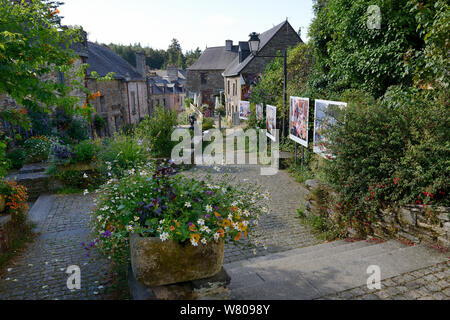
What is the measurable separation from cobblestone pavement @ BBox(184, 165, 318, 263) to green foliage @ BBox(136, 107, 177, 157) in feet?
8.58

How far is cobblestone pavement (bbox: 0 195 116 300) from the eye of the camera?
12.2 feet

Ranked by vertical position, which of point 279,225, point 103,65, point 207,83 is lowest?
point 279,225

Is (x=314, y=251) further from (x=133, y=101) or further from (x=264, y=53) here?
(x=133, y=101)

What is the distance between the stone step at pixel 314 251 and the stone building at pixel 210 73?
37.0 meters

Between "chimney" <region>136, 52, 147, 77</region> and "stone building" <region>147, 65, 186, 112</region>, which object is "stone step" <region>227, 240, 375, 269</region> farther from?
"stone building" <region>147, 65, 186, 112</region>

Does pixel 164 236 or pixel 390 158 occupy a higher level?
pixel 390 158

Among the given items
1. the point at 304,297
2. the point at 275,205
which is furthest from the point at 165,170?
the point at 275,205

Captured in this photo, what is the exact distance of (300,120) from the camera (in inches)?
373

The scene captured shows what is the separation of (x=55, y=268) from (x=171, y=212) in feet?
8.35

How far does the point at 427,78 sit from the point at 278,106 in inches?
273

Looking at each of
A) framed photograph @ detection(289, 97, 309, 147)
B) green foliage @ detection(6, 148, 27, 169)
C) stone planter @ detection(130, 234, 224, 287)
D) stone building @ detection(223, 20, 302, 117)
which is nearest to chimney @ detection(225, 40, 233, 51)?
stone building @ detection(223, 20, 302, 117)

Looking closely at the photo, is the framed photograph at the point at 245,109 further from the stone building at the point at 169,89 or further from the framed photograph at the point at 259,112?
the stone building at the point at 169,89

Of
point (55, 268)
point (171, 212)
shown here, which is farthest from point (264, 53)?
point (171, 212)
